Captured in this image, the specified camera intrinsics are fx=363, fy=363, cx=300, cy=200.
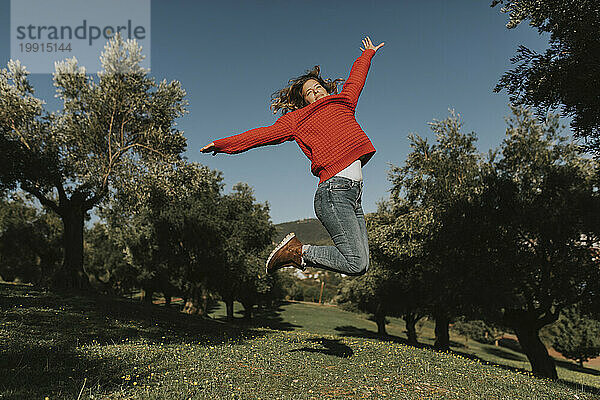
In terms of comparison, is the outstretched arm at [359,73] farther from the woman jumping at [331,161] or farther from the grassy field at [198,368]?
the grassy field at [198,368]

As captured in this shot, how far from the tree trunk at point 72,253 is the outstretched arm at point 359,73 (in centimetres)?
2127

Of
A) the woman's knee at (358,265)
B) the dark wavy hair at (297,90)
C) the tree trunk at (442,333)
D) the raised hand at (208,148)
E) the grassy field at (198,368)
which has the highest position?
the dark wavy hair at (297,90)

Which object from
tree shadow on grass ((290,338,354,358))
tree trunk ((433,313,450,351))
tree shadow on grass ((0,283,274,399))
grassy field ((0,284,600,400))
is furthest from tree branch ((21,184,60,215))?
tree trunk ((433,313,450,351))

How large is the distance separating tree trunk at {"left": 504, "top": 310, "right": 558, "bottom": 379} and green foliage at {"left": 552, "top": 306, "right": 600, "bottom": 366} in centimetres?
2865

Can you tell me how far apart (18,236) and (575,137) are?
5479 centimetres

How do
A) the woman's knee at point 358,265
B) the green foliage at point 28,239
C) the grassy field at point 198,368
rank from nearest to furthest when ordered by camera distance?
the woman's knee at point 358,265
the grassy field at point 198,368
the green foliage at point 28,239

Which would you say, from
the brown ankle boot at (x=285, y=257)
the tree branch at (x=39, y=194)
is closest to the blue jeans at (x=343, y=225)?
the brown ankle boot at (x=285, y=257)

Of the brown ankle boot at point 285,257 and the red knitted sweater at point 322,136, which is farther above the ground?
the red knitted sweater at point 322,136

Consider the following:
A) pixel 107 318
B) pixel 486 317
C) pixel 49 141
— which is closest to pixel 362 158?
pixel 107 318

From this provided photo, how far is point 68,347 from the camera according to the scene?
281 inches

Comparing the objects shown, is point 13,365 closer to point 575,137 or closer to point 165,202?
point 575,137

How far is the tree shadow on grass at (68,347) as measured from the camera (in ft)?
16.0

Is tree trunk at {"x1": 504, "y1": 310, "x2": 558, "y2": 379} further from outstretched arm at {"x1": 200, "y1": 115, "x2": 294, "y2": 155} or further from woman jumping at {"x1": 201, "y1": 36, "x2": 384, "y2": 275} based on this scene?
outstretched arm at {"x1": 200, "y1": 115, "x2": 294, "y2": 155}

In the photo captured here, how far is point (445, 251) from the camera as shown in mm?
16297
